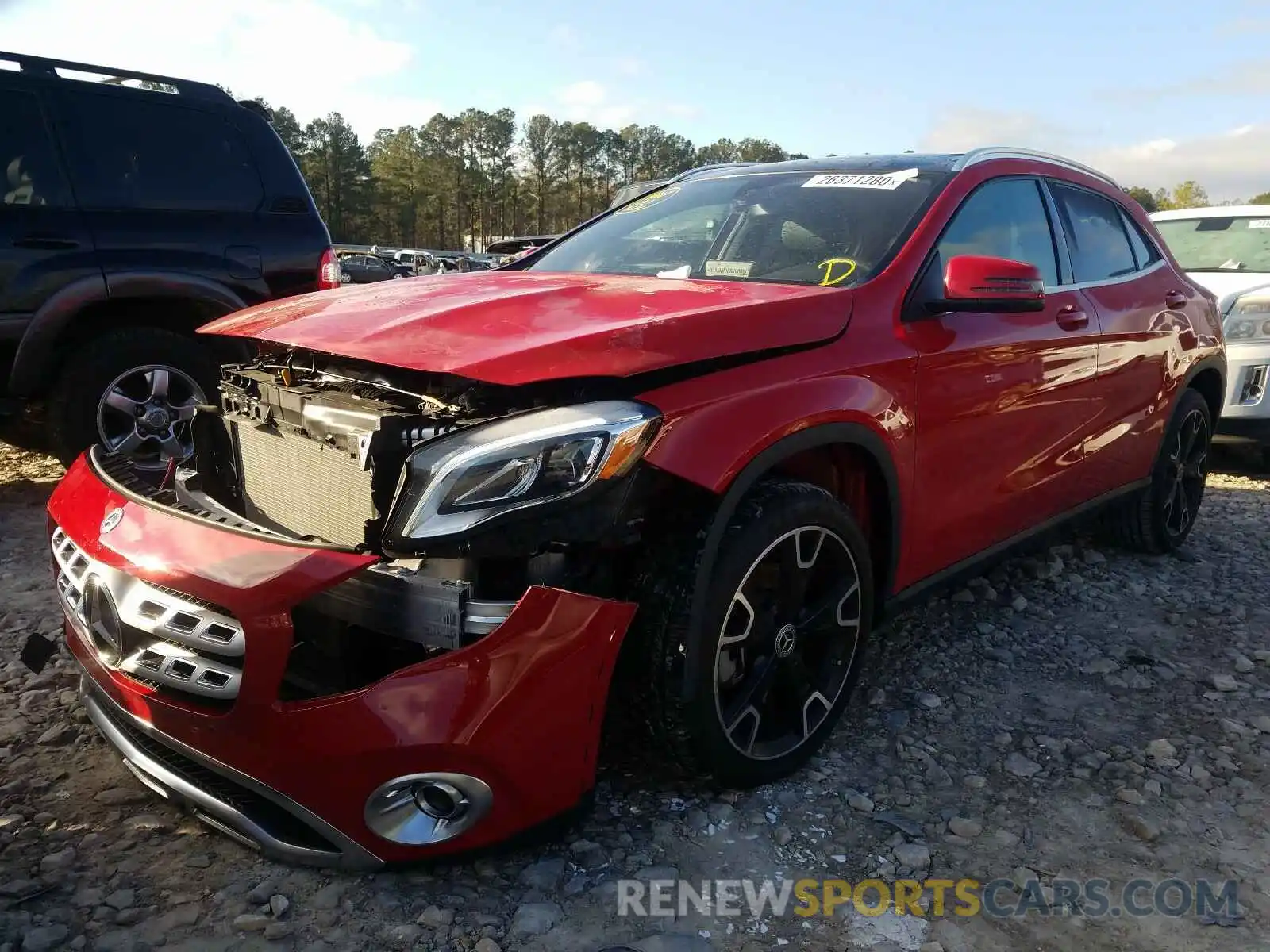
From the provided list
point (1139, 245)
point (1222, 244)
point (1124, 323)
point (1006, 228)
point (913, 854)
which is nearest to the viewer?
point (913, 854)

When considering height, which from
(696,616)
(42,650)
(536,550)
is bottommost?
(42,650)

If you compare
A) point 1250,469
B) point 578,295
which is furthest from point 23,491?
point 1250,469

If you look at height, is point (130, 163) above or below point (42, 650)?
above

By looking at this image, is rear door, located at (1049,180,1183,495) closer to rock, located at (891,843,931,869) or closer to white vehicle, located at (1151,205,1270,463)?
white vehicle, located at (1151,205,1270,463)

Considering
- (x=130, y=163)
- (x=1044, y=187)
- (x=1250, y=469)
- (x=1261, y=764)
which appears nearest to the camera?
(x=1261, y=764)

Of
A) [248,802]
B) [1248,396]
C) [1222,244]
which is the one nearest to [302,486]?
[248,802]

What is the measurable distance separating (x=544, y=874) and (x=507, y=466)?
36.9 inches

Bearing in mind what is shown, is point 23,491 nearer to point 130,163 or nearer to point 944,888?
point 130,163

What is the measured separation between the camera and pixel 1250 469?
6746 mm

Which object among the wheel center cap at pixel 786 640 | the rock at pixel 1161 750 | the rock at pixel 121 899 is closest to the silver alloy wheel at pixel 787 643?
the wheel center cap at pixel 786 640

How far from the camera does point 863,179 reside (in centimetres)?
314

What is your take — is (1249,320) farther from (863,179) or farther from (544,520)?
(544,520)

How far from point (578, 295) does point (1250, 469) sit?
6.33 meters

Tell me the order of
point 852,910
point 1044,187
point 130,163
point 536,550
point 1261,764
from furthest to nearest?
point 130,163
point 1044,187
point 1261,764
point 852,910
point 536,550
